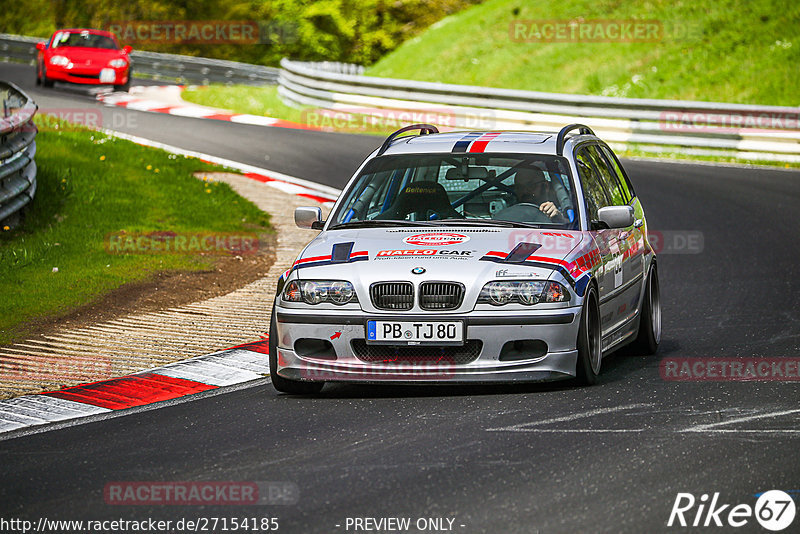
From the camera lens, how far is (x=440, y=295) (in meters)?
7.72

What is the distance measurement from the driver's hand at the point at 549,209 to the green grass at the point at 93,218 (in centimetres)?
429

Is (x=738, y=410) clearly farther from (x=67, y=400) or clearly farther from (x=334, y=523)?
(x=67, y=400)

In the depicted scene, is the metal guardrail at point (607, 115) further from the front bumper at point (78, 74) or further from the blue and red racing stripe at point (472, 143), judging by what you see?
the blue and red racing stripe at point (472, 143)

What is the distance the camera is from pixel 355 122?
2741cm

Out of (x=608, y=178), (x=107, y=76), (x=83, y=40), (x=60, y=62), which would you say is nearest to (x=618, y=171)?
(x=608, y=178)

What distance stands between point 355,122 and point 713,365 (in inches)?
758

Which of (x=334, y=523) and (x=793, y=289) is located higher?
(x=334, y=523)

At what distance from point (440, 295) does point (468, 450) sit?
4.73 feet

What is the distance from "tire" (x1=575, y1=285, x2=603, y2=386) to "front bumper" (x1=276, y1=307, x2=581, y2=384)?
3.6 inches

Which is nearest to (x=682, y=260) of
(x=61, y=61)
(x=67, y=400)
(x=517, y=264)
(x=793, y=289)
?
(x=793, y=289)

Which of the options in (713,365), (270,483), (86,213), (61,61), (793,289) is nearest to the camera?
(270,483)

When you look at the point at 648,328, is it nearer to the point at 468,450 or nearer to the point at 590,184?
the point at 590,184

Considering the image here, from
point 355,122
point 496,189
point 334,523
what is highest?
point 496,189

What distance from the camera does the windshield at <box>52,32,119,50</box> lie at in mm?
31406
